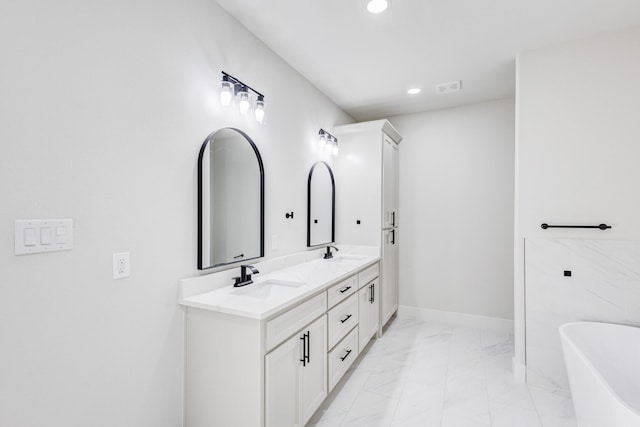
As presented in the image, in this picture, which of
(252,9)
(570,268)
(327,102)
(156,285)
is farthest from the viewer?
(327,102)

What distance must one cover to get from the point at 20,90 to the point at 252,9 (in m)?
1.37

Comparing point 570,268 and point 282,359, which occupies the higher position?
point 570,268

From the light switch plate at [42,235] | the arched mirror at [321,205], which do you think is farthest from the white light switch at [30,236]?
the arched mirror at [321,205]

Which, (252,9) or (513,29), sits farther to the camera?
(513,29)

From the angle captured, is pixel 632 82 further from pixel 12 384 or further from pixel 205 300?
pixel 12 384

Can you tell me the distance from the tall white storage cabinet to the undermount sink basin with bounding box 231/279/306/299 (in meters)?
1.46

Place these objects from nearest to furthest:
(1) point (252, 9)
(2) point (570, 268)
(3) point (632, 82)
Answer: (1) point (252, 9) < (3) point (632, 82) < (2) point (570, 268)

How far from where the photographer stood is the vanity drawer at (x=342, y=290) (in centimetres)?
206

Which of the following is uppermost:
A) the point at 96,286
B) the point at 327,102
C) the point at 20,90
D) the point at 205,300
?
the point at 327,102

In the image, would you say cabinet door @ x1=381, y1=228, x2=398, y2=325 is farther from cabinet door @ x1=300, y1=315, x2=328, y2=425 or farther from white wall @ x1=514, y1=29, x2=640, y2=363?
cabinet door @ x1=300, y1=315, x2=328, y2=425

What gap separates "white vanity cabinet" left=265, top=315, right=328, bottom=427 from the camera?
1458mm

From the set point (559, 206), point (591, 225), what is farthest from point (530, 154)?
point (591, 225)

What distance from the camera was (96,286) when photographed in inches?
48.9

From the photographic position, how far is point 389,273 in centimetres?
347
